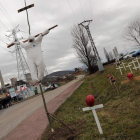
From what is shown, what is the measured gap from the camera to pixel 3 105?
15.3 m

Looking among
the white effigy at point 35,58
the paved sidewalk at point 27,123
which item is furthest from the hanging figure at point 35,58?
the paved sidewalk at point 27,123

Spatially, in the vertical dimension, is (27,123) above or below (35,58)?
below

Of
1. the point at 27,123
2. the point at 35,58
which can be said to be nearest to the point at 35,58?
the point at 35,58

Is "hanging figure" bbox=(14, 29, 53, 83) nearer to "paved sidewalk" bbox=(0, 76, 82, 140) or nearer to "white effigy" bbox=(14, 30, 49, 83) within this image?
"white effigy" bbox=(14, 30, 49, 83)

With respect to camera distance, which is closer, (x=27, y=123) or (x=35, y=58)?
(x=35, y=58)

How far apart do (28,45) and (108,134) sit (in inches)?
133

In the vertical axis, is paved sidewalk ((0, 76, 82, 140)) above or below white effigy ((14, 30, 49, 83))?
below

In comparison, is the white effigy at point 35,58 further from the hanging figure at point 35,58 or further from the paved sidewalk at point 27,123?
the paved sidewalk at point 27,123

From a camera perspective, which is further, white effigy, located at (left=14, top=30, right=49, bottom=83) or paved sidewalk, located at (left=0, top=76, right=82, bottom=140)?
paved sidewalk, located at (left=0, top=76, right=82, bottom=140)

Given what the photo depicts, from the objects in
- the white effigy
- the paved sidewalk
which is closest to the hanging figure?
the white effigy

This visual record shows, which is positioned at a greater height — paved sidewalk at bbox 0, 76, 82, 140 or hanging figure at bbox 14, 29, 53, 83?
hanging figure at bbox 14, 29, 53, 83

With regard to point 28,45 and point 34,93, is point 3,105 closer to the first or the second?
point 34,93

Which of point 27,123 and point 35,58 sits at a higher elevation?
point 35,58

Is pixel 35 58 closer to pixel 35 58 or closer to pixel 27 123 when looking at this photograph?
pixel 35 58
